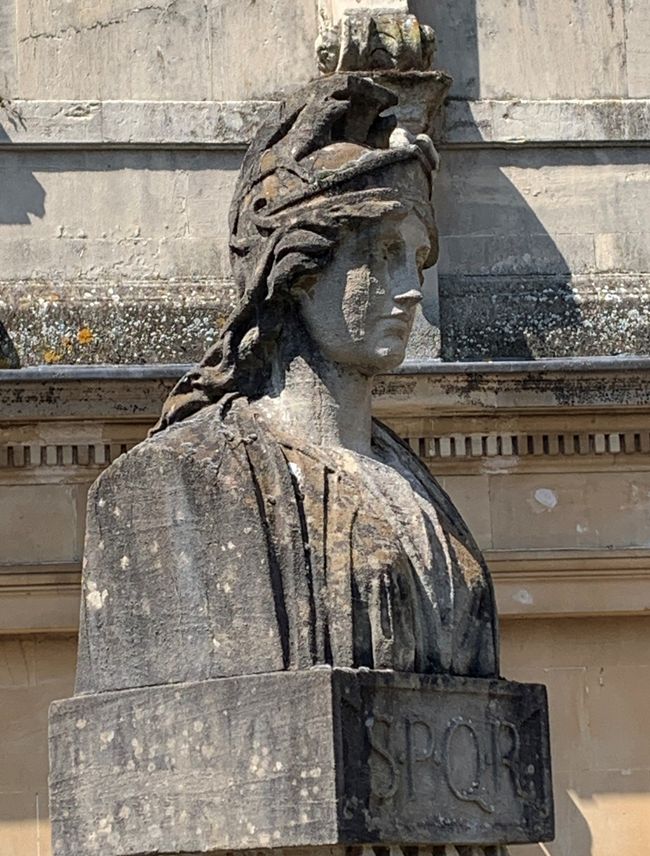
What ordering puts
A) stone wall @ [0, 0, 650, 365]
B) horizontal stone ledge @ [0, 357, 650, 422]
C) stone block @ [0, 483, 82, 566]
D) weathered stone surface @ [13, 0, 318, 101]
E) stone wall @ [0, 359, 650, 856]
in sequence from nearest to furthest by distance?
1. horizontal stone ledge @ [0, 357, 650, 422]
2. stone wall @ [0, 359, 650, 856]
3. stone block @ [0, 483, 82, 566]
4. stone wall @ [0, 0, 650, 365]
5. weathered stone surface @ [13, 0, 318, 101]

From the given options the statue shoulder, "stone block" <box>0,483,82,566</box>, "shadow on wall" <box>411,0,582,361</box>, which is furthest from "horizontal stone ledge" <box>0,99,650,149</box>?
the statue shoulder

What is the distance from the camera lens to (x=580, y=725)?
39.2ft

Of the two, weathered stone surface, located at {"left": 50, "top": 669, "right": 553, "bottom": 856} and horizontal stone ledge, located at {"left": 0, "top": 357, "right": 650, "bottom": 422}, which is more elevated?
horizontal stone ledge, located at {"left": 0, "top": 357, "right": 650, "bottom": 422}

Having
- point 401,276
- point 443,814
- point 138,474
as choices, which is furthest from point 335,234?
point 443,814

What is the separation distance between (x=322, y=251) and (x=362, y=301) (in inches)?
5.9

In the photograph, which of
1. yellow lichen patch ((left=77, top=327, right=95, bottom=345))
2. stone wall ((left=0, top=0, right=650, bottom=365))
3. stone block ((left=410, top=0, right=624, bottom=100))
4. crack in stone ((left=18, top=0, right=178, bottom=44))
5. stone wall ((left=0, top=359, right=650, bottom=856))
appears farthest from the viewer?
stone block ((left=410, top=0, right=624, bottom=100))

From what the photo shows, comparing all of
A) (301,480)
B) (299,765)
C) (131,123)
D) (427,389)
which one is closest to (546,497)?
(427,389)

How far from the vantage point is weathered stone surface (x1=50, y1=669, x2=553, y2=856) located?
6.21 metres

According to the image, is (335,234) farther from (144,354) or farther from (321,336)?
(144,354)

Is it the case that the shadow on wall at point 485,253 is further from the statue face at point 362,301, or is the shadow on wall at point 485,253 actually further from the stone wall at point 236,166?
the statue face at point 362,301

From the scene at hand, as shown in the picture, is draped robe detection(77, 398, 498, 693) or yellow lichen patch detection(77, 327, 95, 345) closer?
draped robe detection(77, 398, 498, 693)

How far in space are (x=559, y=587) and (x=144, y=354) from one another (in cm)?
198

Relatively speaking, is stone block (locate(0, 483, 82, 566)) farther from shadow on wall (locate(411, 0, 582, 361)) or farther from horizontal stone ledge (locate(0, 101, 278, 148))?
shadow on wall (locate(411, 0, 582, 361))

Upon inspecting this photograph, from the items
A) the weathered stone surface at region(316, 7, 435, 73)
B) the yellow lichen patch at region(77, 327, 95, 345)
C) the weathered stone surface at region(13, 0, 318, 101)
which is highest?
the weathered stone surface at region(13, 0, 318, 101)
